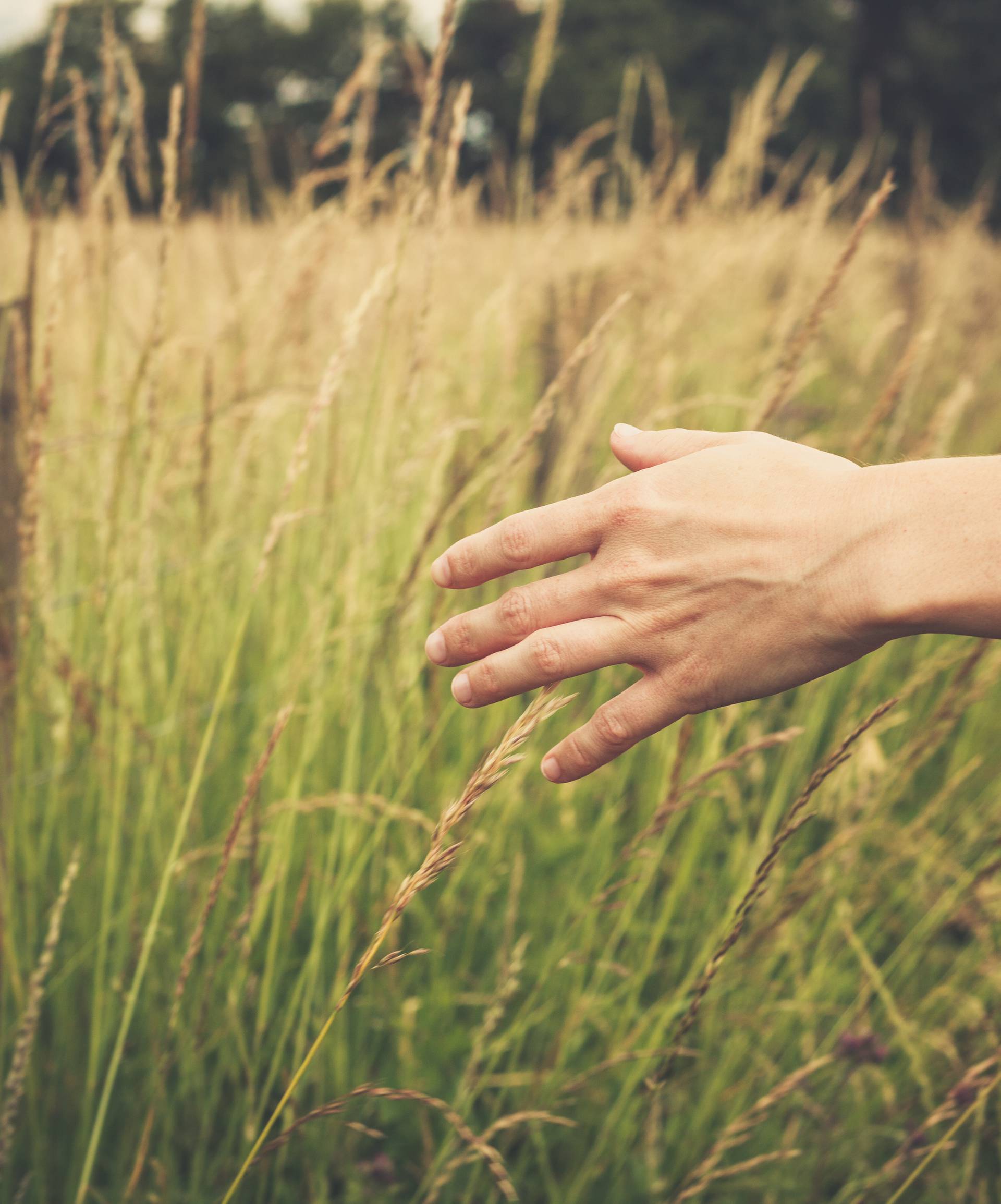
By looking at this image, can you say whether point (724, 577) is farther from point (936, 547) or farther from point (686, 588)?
point (936, 547)

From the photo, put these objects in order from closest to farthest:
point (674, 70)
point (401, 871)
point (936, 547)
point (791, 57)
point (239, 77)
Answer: point (936, 547) < point (401, 871) < point (674, 70) < point (791, 57) < point (239, 77)

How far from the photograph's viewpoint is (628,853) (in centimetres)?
98

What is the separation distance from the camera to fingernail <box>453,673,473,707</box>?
736mm

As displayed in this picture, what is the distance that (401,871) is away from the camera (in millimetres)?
1235

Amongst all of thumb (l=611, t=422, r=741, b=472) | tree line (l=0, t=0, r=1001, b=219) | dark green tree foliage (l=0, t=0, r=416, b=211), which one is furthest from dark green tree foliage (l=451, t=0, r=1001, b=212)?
thumb (l=611, t=422, r=741, b=472)

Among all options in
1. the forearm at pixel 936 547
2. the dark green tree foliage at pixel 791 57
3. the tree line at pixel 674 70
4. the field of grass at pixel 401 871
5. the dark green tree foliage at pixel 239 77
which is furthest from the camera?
the dark green tree foliage at pixel 791 57

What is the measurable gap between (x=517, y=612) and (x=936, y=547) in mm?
324

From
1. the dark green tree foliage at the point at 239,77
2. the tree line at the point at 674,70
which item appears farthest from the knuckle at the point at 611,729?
the tree line at the point at 674,70

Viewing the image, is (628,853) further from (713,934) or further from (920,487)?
(920,487)

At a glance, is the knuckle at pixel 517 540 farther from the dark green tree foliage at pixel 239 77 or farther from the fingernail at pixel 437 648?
the dark green tree foliage at pixel 239 77

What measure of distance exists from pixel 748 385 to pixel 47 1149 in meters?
3.03

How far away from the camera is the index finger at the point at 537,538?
2.36ft

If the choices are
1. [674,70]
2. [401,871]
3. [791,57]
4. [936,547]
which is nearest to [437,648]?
[936,547]

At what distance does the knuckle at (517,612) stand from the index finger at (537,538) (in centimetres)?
2
